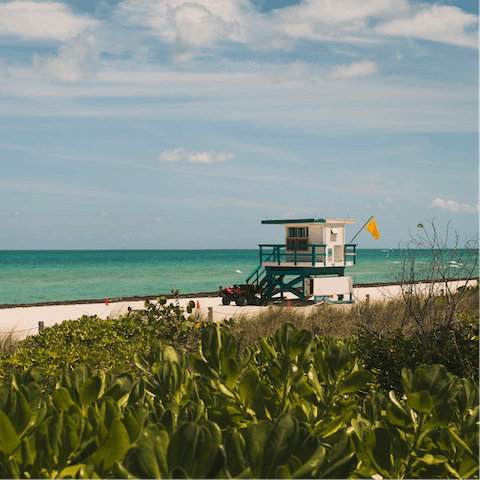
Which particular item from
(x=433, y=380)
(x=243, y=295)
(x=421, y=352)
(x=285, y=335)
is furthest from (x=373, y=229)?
(x=433, y=380)

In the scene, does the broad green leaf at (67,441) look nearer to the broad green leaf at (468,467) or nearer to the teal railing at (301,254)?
the broad green leaf at (468,467)

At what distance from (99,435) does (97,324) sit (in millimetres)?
7930

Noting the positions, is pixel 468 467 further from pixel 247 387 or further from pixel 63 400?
pixel 63 400

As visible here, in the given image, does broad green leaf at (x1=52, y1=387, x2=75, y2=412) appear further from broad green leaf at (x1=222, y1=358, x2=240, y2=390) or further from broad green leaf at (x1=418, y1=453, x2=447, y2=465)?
broad green leaf at (x1=418, y1=453, x2=447, y2=465)

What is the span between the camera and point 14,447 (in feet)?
3.67

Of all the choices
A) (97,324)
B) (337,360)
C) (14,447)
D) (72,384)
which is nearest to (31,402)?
(72,384)

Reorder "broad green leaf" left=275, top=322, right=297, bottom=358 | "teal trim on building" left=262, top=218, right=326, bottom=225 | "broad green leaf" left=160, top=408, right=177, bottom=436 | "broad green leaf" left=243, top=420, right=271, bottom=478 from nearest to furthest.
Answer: "broad green leaf" left=243, top=420, right=271, bottom=478
"broad green leaf" left=160, top=408, right=177, bottom=436
"broad green leaf" left=275, top=322, right=297, bottom=358
"teal trim on building" left=262, top=218, right=326, bottom=225

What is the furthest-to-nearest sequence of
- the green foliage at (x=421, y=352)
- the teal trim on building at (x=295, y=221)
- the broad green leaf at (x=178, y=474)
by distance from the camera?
the teal trim on building at (x=295, y=221)
the green foliage at (x=421, y=352)
the broad green leaf at (x=178, y=474)

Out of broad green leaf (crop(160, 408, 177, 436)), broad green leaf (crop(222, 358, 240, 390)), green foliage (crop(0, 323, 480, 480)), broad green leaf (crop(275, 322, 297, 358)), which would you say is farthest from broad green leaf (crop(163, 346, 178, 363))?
broad green leaf (crop(160, 408, 177, 436))

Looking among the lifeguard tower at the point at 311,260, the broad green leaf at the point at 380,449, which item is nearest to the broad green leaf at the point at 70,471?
the broad green leaf at the point at 380,449

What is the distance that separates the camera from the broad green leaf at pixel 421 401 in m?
1.33

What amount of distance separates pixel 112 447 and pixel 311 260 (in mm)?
23398

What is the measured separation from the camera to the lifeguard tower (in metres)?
24.1

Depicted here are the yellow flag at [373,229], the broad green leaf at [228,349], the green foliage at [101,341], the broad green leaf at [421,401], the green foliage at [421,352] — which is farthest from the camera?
the yellow flag at [373,229]
